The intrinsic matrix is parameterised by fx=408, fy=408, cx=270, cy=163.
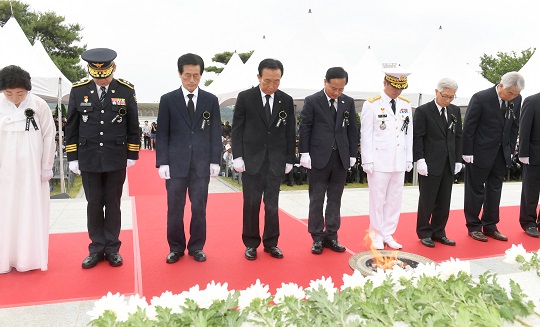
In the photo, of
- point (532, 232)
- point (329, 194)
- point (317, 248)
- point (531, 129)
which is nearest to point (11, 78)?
point (329, 194)

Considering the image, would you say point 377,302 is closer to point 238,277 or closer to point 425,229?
point 238,277

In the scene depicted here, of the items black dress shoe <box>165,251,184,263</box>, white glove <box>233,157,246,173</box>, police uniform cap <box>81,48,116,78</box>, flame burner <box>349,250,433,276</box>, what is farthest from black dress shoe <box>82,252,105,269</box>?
flame burner <box>349,250,433,276</box>

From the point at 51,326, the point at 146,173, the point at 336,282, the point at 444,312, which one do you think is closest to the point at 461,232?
the point at 336,282

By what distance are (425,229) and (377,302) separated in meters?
3.12

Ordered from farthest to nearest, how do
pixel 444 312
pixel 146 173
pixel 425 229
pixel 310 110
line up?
1. pixel 146 173
2. pixel 425 229
3. pixel 310 110
4. pixel 444 312

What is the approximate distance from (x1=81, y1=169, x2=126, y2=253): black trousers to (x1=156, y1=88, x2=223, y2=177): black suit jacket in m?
0.48

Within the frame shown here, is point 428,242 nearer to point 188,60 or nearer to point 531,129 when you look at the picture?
point 531,129

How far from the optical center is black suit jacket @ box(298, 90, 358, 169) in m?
4.29

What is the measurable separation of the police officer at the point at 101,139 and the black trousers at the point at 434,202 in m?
3.24

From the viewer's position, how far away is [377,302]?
2.00 metres

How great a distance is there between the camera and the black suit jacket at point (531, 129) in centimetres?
504

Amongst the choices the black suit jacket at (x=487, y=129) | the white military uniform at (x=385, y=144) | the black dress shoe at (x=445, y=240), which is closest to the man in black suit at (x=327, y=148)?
the white military uniform at (x=385, y=144)

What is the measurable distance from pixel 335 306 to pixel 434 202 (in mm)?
3259

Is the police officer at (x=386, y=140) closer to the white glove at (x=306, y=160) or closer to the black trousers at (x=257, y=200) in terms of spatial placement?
the white glove at (x=306, y=160)
